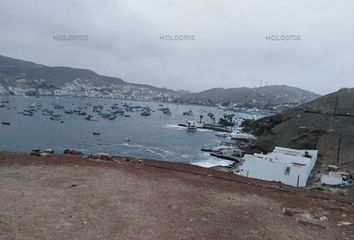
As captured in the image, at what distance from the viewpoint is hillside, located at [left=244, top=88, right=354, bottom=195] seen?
38.6 meters

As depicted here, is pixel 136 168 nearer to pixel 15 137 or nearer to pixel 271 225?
pixel 271 225

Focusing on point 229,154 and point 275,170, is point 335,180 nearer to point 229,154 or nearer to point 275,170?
point 275,170

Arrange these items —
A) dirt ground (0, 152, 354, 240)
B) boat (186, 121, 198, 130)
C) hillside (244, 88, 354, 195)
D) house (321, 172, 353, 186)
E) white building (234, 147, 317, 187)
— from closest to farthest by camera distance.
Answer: dirt ground (0, 152, 354, 240) < house (321, 172, 353, 186) < white building (234, 147, 317, 187) < hillside (244, 88, 354, 195) < boat (186, 121, 198, 130)

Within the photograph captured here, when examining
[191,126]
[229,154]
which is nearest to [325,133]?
[229,154]

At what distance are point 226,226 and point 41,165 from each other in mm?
6656

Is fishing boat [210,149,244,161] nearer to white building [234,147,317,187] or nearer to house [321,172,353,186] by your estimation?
white building [234,147,317,187]

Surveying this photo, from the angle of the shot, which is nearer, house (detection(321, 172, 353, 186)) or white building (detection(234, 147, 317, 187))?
house (detection(321, 172, 353, 186))

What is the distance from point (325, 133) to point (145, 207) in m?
48.6

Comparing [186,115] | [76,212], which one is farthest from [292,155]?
[186,115]

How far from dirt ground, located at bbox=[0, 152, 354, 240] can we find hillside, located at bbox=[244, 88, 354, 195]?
23359 mm

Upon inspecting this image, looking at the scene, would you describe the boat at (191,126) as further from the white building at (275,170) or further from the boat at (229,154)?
the white building at (275,170)

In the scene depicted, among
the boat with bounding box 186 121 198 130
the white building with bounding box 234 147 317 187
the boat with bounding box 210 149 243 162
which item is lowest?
the boat with bounding box 210 149 243 162

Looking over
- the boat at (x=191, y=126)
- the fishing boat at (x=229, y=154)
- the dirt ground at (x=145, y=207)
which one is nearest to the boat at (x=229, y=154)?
the fishing boat at (x=229, y=154)

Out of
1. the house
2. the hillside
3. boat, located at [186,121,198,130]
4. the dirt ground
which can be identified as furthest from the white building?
boat, located at [186,121,198,130]
